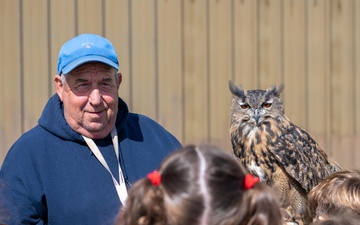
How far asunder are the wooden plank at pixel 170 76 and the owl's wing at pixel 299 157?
2.77 feet

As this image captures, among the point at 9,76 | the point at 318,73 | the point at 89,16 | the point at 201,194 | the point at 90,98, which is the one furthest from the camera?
the point at 318,73

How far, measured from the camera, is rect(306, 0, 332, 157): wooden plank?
5.18m

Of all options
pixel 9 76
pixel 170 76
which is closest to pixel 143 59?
pixel 170 76

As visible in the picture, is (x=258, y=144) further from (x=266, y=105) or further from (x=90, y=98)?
(x=90, y=98)

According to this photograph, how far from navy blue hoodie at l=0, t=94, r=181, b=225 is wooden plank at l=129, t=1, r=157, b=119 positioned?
5.92ft

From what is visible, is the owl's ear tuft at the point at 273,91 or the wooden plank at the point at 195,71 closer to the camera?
the owl's ear tuft at the point at 273,91

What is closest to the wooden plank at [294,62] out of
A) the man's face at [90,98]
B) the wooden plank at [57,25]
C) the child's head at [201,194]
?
the wooden plank at [57,25]

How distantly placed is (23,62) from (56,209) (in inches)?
77.8

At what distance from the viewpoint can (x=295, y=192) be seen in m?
4.28

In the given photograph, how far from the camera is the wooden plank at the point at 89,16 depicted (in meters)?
4.61

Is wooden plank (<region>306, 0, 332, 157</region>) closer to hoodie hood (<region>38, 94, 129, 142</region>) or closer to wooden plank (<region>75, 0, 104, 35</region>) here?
wooden plank (<region>75, 0, 104, 35</region>)

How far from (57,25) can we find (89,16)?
214mm

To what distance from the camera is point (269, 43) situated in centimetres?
505

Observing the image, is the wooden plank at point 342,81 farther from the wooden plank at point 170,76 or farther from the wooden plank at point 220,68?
the wooden plank at point 170,76
